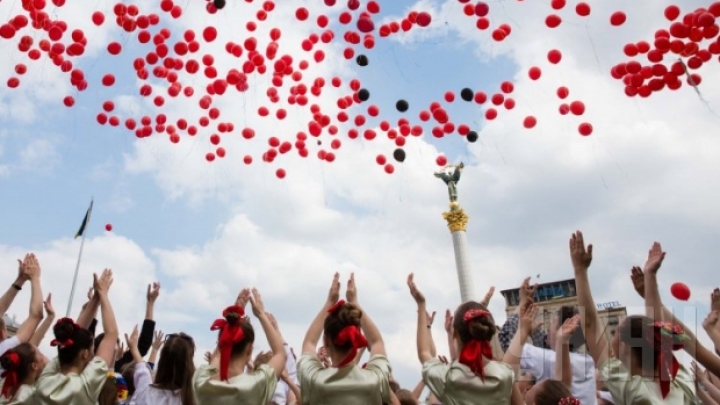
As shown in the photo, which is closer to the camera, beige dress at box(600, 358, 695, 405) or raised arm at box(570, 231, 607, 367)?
beige dress at box(600, 358, 695, 405)

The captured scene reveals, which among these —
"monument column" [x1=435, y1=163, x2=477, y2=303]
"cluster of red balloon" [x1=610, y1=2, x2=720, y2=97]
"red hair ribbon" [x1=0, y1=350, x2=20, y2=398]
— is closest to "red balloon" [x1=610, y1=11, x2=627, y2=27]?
"cluster of red balloon" [x1=610, y1=2, x2=720, y2=97]

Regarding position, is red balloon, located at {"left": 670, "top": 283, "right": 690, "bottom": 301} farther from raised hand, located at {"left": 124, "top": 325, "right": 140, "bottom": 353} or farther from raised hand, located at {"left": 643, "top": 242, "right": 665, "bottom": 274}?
raised hand, located at {"left": 124, "top": 325, "right": 140, "bottom": 353}

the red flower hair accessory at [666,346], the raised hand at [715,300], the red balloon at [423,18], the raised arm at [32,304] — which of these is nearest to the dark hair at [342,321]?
the red flower hair accessory at [666,346]

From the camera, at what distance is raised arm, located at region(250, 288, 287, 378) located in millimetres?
4555

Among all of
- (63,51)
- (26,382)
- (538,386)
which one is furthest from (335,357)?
(63,51)

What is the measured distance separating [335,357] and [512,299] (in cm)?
6546

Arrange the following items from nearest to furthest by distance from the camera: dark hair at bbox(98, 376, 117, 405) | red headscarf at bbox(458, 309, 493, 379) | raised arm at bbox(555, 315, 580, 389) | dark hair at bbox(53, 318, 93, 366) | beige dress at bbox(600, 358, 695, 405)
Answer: beige dress at bbox(600, 358, 695, 405)
red headscarf at bbox(458, 309, 493, 379)
dark hair at bbox(53, 318, 93, 366)
dark hair at bbox(98, 376, 117, 405)
raised arm at bbox(555, 315, 580, 389)

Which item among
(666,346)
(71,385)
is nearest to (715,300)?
(666,346)

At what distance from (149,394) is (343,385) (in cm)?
154

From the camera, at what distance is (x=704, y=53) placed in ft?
28.7

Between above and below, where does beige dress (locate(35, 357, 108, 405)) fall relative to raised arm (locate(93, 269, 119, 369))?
below

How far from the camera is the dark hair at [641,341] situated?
4.11 meters

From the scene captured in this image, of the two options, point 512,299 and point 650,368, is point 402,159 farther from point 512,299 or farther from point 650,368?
point 512,299

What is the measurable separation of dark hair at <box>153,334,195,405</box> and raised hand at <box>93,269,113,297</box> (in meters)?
0.90
